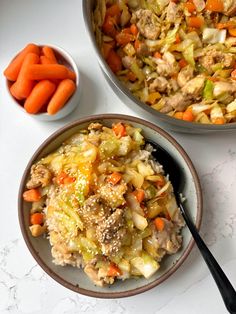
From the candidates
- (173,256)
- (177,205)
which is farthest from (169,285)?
(177,205)

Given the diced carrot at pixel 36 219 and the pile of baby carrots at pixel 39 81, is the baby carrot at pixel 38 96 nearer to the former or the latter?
the pile of baby carrots at pixel 39 81

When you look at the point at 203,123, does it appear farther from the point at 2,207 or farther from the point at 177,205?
the point at 2,207

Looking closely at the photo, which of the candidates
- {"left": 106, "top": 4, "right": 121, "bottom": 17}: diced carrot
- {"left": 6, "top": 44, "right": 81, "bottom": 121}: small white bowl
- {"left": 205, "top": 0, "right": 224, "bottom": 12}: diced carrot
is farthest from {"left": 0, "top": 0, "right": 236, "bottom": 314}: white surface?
{"left": 205, "top": 0, "right": 224, "bottom": 12}: diced carrot

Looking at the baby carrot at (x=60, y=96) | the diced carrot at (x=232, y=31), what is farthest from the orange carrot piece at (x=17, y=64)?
the diced carrot at (x=232, y=31)

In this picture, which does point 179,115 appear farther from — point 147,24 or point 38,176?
point 38,176

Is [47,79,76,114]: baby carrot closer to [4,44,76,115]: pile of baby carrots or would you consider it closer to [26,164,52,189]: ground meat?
[4,44,76,115]: pile of baby carrots
